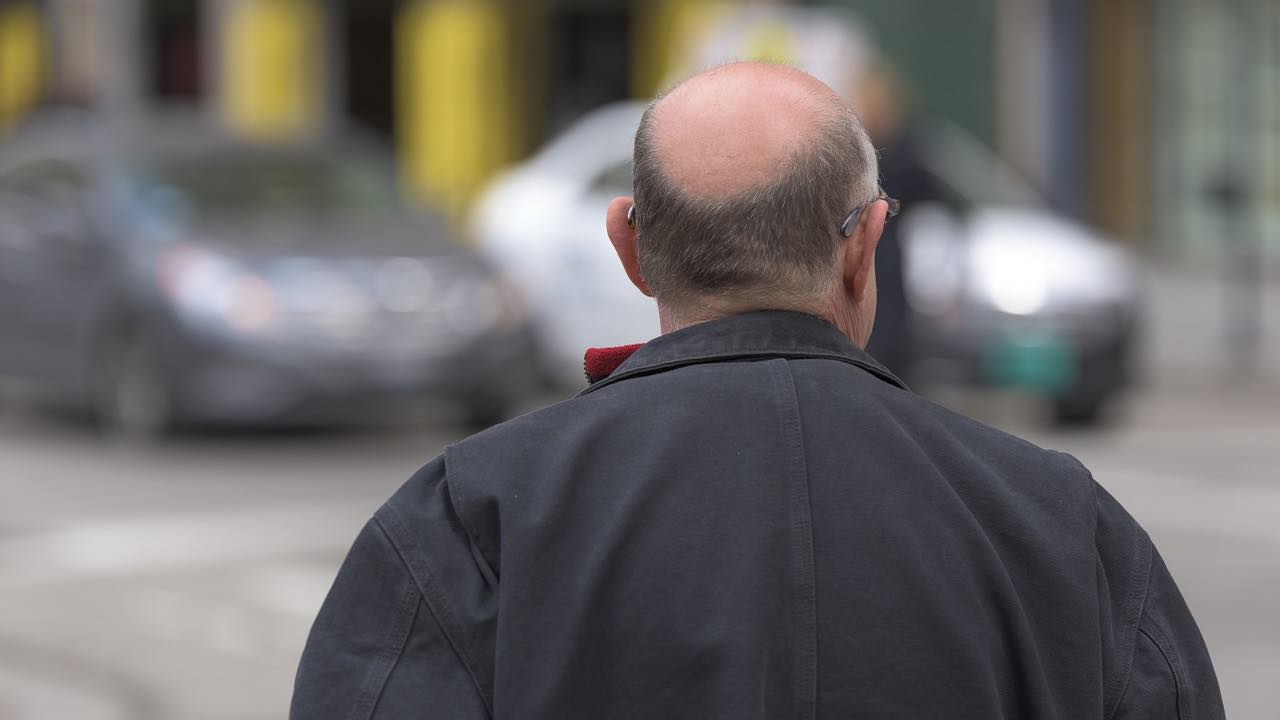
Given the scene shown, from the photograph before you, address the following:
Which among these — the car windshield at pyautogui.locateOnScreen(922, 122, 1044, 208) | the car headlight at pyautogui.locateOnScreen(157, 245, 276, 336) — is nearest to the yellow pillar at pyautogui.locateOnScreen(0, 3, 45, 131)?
the car windshield at pyautogui.locateOnScreen(922, 122, 1044, 208)

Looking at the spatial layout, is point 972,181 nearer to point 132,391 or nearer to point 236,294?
point 236,294

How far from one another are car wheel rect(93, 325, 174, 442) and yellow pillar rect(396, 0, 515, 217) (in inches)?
573

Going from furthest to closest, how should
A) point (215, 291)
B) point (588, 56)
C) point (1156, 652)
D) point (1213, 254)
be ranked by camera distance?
point (588, 56) → point (1213, 254) → point (215, 291) → point (1156, 652)

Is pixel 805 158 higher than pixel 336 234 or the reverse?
higher

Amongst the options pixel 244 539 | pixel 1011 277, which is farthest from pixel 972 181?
pixel 244 539

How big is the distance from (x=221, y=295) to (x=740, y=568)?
375 inches

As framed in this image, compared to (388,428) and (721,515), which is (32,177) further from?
(721,515)

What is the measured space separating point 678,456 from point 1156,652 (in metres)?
0.48

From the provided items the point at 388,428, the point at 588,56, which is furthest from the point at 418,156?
the point at 388,428

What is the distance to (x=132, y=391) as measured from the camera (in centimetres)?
1148

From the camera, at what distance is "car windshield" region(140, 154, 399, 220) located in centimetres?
1199

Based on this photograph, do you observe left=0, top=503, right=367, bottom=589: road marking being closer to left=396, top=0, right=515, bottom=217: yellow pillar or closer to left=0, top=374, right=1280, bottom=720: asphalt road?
left=0, top=374, right=1280, bottom=720: asphalt road

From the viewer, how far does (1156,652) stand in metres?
1.98

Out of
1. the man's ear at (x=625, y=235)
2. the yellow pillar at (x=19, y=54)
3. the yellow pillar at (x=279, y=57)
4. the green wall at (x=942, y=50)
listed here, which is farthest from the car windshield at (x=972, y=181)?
the yellow pillar at (x=19, y=54)
